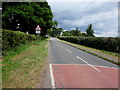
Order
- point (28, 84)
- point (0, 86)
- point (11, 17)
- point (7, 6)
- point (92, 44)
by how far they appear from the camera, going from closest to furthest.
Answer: point (0, 86) < point (28, 84) < point (7, 6) < point (11, 17) < point (92, 44)

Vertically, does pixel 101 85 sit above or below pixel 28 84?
below

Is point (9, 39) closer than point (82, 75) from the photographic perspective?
No

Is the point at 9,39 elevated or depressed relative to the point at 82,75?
elevated

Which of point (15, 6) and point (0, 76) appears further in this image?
point (15, 6)

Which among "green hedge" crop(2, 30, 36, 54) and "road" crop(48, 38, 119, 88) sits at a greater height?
"green hedge" crop(2, 30, 36, 54)

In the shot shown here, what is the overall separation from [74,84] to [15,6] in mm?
20349

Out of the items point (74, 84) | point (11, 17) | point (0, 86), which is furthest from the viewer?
point (11, 17)

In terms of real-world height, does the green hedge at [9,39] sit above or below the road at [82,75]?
above

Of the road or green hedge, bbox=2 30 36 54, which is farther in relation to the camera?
green hedge, bbox=2 30 36 54

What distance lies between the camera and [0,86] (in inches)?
149

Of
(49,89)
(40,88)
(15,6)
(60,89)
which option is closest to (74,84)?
(60,89)

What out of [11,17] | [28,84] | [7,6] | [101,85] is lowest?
[101,85]

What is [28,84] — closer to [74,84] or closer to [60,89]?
[60,89]

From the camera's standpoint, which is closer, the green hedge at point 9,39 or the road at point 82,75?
the road at point 82,75
